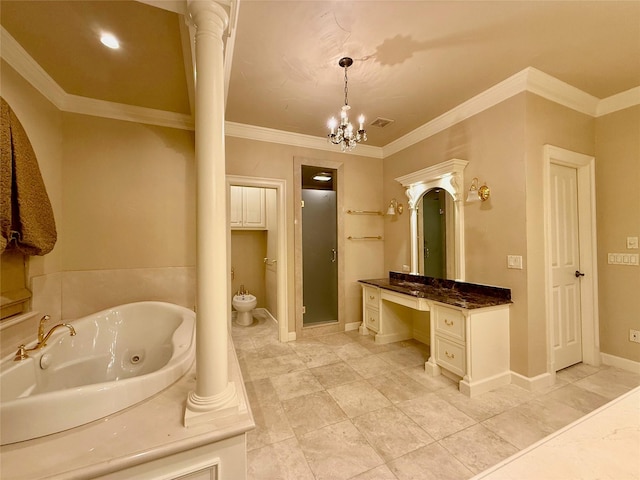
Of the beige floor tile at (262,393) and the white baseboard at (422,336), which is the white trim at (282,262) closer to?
the beige floor tile at (262,393)

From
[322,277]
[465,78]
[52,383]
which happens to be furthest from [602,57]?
[52,383]

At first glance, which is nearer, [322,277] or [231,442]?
[231,442]

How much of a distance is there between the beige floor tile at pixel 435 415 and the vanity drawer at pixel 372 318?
3.89ft

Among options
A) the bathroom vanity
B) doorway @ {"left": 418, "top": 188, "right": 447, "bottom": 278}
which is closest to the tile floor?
the bathroom vanity

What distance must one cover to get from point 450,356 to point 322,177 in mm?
3089

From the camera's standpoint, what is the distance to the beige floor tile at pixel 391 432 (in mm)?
1572

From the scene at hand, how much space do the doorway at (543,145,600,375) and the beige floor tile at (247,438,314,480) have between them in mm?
2382

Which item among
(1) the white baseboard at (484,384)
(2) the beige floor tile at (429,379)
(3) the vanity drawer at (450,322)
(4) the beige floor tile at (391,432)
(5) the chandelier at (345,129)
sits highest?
(5) the chandelier at (345,129)

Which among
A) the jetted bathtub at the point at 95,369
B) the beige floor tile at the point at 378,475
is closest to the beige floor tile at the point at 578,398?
the beige floor tile at the point at 378,475

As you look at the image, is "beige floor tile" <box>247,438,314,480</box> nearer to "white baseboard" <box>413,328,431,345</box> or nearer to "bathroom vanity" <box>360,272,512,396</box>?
"bathroom vanity" <box>360,272,512,396</box>

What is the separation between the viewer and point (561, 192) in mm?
2498

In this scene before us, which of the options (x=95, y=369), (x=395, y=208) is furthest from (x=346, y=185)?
(x=95, y=369)

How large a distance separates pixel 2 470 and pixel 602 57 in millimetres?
4000

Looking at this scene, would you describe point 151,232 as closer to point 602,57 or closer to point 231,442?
point 231,442
